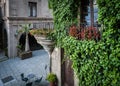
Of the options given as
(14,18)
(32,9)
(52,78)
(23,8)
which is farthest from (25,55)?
(52,78)

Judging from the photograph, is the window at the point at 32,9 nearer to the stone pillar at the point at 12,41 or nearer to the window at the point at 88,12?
the stone pillar at the point at 12,41

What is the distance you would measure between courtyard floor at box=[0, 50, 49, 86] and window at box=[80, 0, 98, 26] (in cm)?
687

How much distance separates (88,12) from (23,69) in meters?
11.3

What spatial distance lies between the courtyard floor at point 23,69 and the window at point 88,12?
6874 mm

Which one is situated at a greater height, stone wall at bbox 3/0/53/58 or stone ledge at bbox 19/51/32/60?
stone wall at bbox 3/0/53/58

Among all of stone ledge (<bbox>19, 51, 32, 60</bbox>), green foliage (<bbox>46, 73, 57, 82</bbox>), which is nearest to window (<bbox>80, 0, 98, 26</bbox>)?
green foliage (<bbox>46, 73, 57, 82</bbox>)

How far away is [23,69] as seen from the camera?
2038 centimetres

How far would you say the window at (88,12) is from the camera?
10039 millimetres

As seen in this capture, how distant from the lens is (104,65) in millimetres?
7902

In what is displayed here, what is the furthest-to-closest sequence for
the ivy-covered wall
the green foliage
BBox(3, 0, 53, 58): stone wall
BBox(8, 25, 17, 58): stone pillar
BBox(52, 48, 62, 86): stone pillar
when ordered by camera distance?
BBox(8, 25, 17, 58): stone pillar
BBox(3, 0, 53, 58): stone wall
the green foliage
BBox(52, 48, 62, 86): stone pillar
the ivy-covered wall

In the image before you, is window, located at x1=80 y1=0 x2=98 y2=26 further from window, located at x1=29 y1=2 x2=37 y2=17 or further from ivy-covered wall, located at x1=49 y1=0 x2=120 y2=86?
window, located at x1=29 y1=2 x2=37 y2=17

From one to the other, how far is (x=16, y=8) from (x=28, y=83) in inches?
480

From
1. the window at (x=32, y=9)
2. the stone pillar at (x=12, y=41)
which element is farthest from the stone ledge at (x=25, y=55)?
the window at (x=32, y=9)

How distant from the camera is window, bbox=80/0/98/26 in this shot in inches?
395
